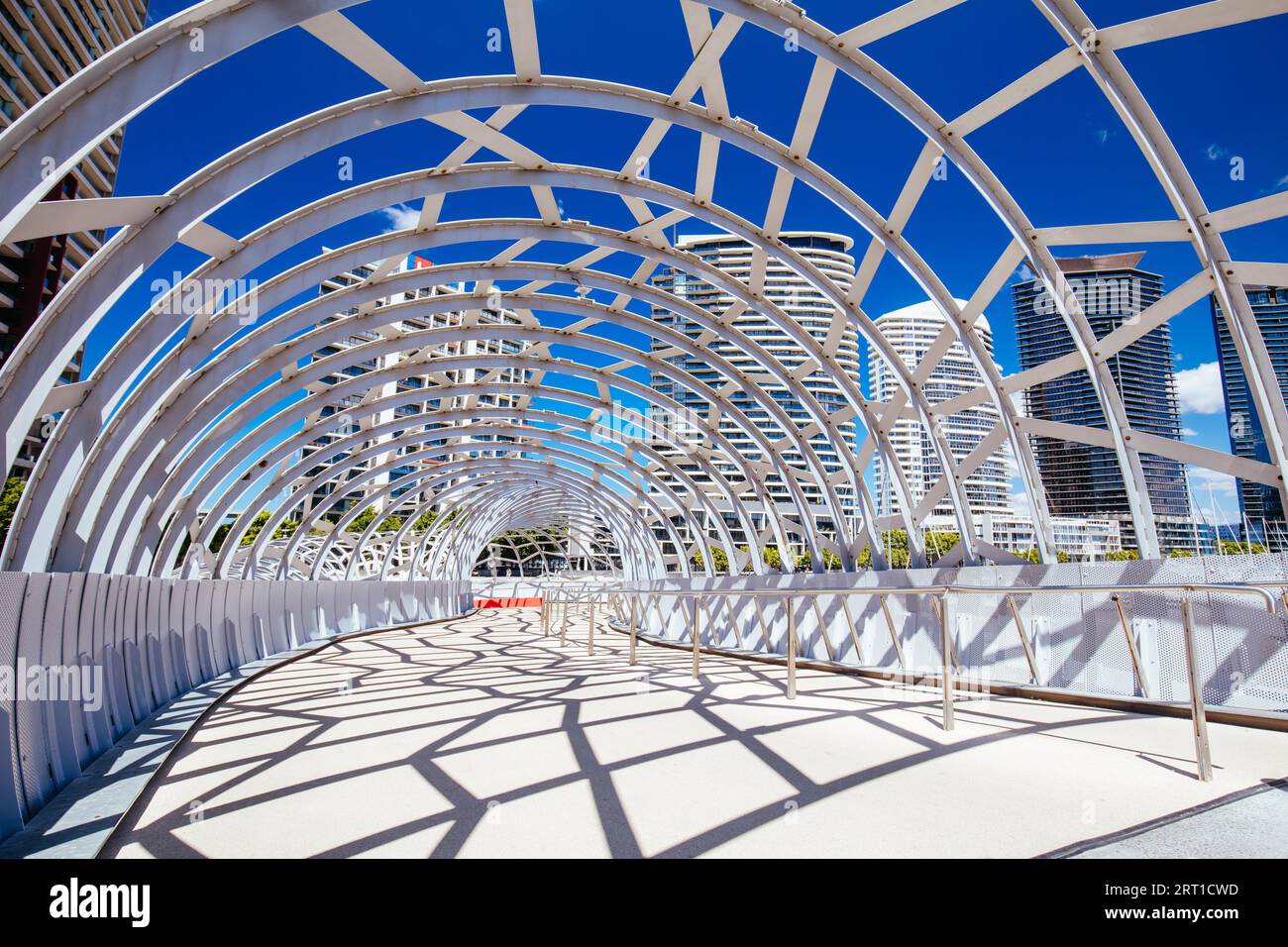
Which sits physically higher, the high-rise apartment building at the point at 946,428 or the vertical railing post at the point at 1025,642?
the high-rise apartment building at the point at 946,428

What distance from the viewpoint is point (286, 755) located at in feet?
19.8

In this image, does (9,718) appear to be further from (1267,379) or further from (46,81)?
(46,81)

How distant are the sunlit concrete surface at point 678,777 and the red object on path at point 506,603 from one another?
131 feet

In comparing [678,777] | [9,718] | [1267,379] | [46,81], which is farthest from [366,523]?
[1267,379]

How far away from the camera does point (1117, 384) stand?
9.85 m

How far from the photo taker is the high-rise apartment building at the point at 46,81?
1278 inches

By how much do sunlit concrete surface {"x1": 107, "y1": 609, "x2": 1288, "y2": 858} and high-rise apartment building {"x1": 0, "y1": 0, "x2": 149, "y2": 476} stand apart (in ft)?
78.3

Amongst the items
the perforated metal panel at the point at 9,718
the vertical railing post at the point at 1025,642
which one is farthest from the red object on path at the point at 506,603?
the perforated metal panel at the point at 9,718

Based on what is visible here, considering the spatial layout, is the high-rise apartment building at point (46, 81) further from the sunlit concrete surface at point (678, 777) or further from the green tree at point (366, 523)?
the green tree at point (366, 523)

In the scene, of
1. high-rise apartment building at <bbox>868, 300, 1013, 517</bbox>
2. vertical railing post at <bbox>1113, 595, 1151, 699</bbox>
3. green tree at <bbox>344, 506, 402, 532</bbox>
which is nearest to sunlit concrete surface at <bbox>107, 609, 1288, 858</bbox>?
vertical railing post at <bbox>1113, 595, 1151, 699</bbox>

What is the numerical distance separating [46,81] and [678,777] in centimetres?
6428
